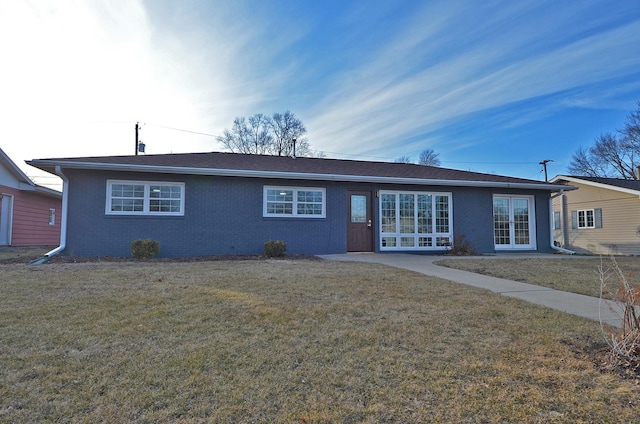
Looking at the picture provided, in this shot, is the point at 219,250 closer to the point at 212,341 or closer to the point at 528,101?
the point at 212,341

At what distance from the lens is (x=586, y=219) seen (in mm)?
19094

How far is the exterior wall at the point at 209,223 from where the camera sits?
394 inches

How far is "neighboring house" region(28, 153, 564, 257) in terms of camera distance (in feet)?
33.1

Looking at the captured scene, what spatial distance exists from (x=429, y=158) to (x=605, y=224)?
2243 centimetres

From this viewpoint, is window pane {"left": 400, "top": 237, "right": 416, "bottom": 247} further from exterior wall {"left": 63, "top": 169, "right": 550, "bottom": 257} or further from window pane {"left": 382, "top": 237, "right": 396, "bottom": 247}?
exterior wall {"left": 63, "top": 169, "right": 550, "bottom": 257}

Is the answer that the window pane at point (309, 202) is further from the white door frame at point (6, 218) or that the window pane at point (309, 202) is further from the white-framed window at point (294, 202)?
the white door frame at point (6, 218)

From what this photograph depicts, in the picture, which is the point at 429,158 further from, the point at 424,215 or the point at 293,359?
the point at 293,359

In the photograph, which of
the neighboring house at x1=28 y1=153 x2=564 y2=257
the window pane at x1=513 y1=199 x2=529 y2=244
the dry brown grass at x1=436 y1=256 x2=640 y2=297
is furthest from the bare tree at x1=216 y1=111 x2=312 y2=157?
the dry brown grass at x1=436 y1=256 x2=640 y2=297

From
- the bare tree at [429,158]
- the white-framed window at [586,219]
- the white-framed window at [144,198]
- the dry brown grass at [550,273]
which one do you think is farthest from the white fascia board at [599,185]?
the white-framed window at [144,198]

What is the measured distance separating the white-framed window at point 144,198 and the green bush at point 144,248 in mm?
1198

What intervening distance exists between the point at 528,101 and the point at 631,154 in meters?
20.5

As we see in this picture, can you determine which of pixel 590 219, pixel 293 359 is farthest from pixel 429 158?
pixel 293 359

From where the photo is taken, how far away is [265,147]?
3347 centimetres

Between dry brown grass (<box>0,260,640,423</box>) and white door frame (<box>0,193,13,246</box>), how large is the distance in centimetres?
1273
